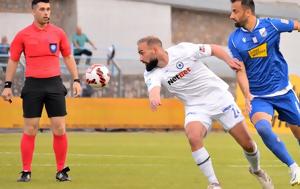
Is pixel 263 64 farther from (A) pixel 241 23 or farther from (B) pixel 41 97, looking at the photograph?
(B) pixel 41 97

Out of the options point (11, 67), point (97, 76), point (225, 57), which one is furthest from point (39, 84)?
point (225, 57)

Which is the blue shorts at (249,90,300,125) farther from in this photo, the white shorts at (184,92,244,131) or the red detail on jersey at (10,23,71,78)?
the red detail on jersey at (10,23,71,78)

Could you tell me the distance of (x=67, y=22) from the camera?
1393 inches

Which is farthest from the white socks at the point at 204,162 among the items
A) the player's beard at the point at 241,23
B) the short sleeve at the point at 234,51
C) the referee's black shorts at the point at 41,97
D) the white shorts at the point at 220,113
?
the referee's black shorts at the point at 41,97

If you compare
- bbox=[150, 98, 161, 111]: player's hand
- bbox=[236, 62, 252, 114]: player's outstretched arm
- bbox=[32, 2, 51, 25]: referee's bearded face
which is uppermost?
bbox=[32, 2, 51, 25]: referee's bearded face

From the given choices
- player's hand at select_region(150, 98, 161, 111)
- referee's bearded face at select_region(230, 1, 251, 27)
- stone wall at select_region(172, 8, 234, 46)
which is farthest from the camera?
stone wall at select_region(172, 8, 234, 46)

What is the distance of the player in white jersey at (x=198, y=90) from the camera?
36.6 feet

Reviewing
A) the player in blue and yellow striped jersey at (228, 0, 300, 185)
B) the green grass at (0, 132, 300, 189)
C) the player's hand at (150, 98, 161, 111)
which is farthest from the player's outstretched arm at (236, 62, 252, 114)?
the player's hand at (150, 98, 161, 111)

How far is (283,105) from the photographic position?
472 inches

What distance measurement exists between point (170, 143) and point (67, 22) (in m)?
14.3

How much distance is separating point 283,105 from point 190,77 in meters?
1.39

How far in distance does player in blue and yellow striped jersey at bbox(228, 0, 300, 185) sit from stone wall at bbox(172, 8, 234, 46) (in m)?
26.2

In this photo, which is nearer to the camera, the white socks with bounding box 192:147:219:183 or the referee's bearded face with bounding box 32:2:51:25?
the white socks with bounding box 192:147:219:183

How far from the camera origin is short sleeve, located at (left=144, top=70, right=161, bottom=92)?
35.5ft
